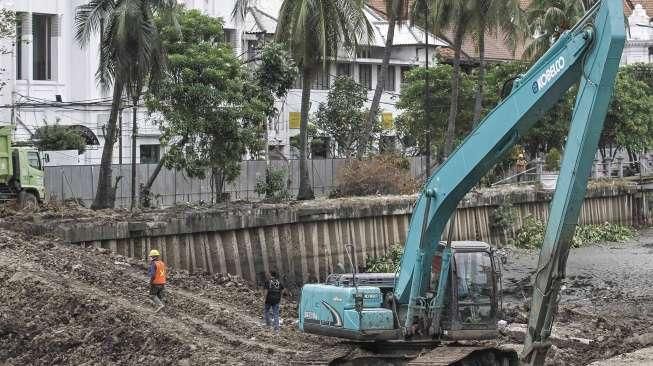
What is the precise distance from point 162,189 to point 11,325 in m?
27.2

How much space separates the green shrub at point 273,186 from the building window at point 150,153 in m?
7.57

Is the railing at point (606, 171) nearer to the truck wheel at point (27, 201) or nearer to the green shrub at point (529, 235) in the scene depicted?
the green shrub at point (529, 235)

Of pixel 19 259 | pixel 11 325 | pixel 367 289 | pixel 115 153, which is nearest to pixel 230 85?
pixel 115 153

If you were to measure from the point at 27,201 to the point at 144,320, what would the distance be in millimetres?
13865

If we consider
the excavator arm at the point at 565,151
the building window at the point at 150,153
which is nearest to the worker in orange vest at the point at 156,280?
the excavator arm at the point at 565,151

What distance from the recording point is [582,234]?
52.8 meters

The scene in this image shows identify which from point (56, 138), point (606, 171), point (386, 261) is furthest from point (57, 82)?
point (606, 171)

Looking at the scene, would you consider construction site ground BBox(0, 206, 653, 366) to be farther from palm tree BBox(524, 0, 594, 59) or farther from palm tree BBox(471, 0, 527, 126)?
palm tree BBox(524, 0, 594, 59)

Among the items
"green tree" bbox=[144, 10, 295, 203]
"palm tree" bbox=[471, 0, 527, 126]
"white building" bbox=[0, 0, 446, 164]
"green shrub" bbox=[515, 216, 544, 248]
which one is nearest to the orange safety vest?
"green tree" bbox=[144, 10, 295, 203]

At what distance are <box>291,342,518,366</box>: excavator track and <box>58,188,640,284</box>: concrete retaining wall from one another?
1294cm

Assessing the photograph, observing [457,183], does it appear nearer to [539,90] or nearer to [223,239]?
[539,90]

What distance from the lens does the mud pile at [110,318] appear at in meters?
20.8

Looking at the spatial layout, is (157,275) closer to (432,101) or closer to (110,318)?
(110,318)

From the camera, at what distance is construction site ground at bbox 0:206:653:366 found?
68.3 ft
